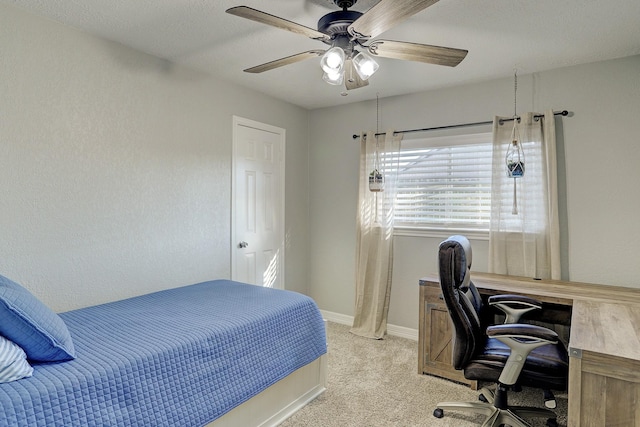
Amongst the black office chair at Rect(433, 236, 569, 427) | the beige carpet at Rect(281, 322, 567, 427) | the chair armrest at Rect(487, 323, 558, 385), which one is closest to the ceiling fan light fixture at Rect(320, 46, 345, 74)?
the black office chair at Rect(433, 236, 569, 427)

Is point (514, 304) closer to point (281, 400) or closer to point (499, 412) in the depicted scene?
point (499, 412)

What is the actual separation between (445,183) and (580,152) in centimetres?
106

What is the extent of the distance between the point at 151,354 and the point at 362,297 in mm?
2488

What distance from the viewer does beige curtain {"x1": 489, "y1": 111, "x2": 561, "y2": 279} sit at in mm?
2885

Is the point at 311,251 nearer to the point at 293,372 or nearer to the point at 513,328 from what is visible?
the point at 293,372

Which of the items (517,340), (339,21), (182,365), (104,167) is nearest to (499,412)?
(517,340)

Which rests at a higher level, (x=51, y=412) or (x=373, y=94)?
(x=373, y=94)

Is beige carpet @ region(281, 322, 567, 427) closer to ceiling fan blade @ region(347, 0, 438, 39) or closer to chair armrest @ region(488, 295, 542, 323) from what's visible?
chair armrest @ region(488, 295, 542, 323)

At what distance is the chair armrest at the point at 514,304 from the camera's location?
2330 mm

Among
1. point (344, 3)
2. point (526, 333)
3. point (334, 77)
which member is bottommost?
point (526, 333)

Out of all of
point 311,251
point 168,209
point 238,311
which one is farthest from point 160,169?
point 311,251

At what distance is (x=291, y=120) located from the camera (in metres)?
4.07

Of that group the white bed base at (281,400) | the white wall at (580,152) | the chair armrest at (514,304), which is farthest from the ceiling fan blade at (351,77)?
the white bed base at (281,400)

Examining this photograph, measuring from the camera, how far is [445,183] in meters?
3.47
